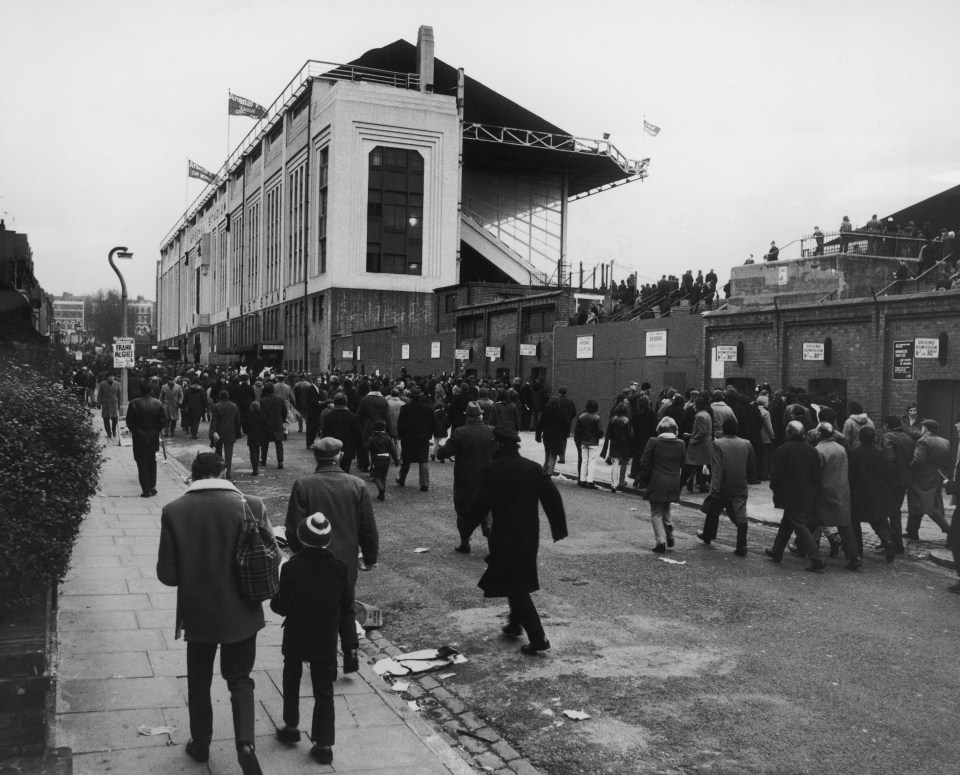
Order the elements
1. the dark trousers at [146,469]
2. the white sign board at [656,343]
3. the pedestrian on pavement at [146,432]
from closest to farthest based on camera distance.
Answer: the pedestrian on pavement at [146,432] < the dark trousers at [146,469] < the white sign board at [656,343]

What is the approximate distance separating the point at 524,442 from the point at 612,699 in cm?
1882

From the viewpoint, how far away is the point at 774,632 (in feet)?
24.4

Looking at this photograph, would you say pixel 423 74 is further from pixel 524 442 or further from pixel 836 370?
pixel 836 370

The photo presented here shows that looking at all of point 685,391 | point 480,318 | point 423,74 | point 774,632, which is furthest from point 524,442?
point 423,74

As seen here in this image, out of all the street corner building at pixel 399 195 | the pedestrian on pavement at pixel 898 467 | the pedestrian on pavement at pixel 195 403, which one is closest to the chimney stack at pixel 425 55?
the street corner building at pixel 399 195

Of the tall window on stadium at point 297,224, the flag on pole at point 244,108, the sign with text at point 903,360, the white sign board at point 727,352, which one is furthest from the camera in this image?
the flag on pole at point 244,108

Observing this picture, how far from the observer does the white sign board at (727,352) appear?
2328cm

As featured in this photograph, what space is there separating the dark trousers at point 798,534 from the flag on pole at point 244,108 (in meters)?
63.8

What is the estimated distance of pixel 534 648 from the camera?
680 cm

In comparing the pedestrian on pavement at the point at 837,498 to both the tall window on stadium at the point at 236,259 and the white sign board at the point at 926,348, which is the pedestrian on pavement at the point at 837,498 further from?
the tall window on stadium at the point at 236,259

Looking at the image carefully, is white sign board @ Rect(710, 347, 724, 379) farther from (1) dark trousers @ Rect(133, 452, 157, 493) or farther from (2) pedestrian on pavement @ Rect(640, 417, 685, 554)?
(1) dark trousers @ Rect(133, 452, 157, 493)

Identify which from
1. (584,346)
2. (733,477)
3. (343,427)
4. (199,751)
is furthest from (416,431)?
(584,346)

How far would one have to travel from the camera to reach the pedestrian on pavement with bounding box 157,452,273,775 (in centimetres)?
462

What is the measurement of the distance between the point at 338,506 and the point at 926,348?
52.5ft
